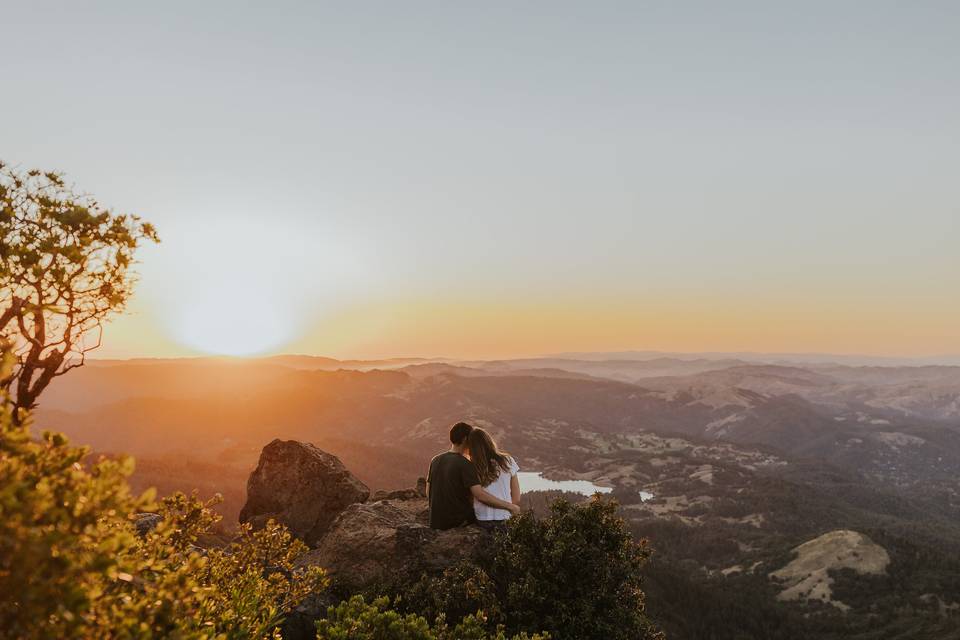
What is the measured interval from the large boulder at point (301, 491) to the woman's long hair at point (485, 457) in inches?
533

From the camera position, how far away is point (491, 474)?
1592 centimetres

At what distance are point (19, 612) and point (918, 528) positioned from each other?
9898 inches

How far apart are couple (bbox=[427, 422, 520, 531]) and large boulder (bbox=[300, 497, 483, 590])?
492 millimetres

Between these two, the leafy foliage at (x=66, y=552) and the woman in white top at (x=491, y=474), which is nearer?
the leafy foliage at (x=66, y=552)

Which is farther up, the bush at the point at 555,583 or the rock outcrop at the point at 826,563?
the bush at the point at 555,583

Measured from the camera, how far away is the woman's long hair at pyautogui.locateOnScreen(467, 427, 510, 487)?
616 inches

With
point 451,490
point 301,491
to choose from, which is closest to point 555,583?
point 451,490

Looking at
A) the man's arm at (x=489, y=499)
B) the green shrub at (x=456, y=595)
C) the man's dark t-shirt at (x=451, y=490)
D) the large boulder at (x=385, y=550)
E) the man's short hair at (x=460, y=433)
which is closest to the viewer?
the green shrub at (x=456, y=595)

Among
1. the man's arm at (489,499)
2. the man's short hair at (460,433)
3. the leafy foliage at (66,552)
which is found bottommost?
the man's arm at (489,499)

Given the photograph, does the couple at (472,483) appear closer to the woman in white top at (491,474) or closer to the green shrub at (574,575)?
the woman in white top at (491,474)

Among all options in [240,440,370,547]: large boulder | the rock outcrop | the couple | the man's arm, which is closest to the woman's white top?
the couple

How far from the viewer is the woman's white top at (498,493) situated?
16.2 metres

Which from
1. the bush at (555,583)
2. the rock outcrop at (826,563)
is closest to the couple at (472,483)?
the bush at (555,583)

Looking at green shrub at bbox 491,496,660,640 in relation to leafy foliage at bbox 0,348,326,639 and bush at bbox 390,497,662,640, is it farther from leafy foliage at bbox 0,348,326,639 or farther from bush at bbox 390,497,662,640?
leafy foliage at bbox 0,348,326,639
